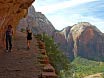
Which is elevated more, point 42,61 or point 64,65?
point 42,61

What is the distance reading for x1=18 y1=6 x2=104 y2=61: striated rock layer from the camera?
179125 mm

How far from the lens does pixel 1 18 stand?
2717cm

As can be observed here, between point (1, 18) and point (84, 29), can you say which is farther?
point (84, 29)

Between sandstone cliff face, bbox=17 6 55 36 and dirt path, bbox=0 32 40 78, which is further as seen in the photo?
sandstone cliff face, bbox=17 6 55 36

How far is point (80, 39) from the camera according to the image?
7215 inches

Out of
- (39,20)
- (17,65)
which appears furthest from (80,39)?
(17,65)

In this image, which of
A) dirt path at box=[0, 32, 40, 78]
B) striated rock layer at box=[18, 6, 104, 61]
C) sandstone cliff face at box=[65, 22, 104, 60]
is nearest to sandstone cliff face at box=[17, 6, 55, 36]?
striated rock layer at box=[18, 6, 104, 61]

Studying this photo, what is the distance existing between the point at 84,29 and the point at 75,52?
12672 millimetres

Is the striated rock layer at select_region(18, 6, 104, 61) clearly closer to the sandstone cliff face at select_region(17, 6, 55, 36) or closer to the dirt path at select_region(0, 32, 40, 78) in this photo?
the sandstone cliff face at select_region(17, 6, 55, 36)

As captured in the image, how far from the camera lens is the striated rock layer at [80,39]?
179125mm

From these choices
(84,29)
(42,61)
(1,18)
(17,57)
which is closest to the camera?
(42,61)

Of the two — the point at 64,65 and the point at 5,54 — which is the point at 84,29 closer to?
the point at 64,65

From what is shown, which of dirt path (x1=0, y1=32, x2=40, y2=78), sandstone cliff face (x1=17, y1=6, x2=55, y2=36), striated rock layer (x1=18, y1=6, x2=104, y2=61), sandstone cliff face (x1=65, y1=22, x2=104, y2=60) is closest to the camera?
dirt path (x1=0, y1=32, x2=40, y2=78)

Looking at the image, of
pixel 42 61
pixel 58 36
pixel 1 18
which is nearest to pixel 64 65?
pixel 1 18
